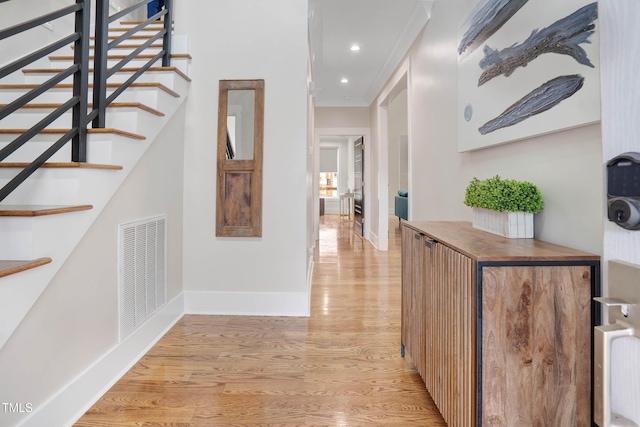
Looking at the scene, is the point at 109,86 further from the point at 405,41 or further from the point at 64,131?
the point at 405,41

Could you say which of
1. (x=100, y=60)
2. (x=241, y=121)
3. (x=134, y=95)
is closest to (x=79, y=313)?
(x=100, y=60)

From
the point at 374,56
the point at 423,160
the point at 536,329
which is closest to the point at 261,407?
the point at 536,329

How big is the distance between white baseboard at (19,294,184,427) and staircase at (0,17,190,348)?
1.32ft

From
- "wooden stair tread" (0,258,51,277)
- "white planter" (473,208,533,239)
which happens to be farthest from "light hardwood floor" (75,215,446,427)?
"white planter" (473,208,533,239)

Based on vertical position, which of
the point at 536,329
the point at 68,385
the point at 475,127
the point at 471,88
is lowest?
the point at 68,385

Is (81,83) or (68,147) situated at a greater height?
(81,83)

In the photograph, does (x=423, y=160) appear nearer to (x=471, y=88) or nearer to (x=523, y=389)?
(x=471, y=88)

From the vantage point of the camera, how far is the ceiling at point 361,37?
3.09 meters

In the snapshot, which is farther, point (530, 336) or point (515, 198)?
point (515, 198)

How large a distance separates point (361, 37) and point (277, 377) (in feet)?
11.6

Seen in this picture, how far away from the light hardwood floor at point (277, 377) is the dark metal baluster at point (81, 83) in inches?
46.1

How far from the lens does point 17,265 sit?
1.11m

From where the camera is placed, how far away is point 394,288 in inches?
129

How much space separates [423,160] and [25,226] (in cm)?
283
